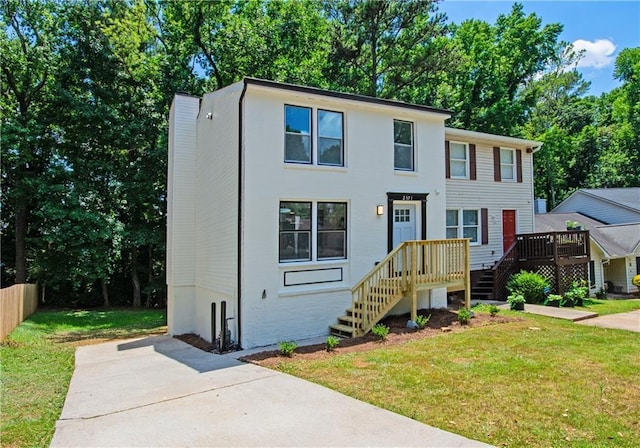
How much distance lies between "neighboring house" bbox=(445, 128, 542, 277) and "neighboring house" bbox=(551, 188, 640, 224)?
30.8ft

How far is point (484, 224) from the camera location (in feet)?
55.8

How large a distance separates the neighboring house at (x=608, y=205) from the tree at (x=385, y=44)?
12106 millimetres

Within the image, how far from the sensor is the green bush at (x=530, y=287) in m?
14.5

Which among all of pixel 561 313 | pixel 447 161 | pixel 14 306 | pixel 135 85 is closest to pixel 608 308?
pixel 561 313

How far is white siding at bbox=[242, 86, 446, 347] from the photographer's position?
976cm

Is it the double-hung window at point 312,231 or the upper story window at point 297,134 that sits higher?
the upper story window at point 297,134

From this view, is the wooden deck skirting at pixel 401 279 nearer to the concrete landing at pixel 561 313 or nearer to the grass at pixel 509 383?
the grass at pixel 509 383

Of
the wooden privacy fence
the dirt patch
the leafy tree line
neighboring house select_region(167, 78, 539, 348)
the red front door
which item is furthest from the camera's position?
the leafy tree line

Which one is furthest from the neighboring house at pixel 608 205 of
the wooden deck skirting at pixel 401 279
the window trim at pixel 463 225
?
the wooden deck skirting at pixel 401 279

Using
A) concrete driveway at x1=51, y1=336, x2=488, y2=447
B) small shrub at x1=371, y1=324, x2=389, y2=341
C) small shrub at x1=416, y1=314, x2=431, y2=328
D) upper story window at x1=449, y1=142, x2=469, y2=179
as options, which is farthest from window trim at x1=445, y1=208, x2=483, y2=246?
concrete driveway at x1=51, y1=336, x2=488, y2=447

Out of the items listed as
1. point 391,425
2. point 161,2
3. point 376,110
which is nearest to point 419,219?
point 376,110

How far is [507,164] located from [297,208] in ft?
38.9

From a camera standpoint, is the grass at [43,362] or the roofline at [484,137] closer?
the grass at [43,362]

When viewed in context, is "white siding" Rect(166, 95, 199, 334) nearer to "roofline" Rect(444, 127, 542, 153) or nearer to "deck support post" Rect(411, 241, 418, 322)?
"deck support post" Rect(411, 241, 418, 322)
